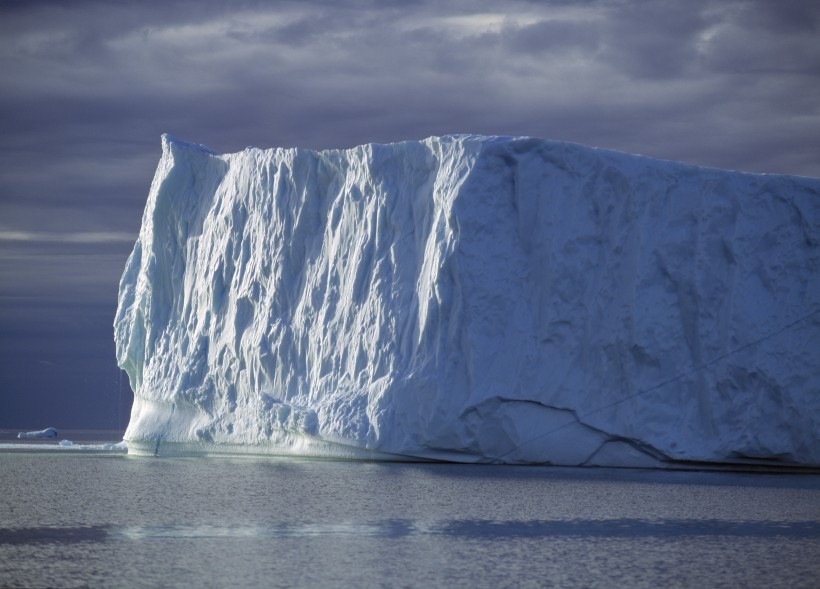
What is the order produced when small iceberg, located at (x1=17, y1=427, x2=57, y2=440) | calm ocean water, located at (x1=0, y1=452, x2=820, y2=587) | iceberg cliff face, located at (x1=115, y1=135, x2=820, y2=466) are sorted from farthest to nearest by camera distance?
small iceberg, located at (x1=17, y1=427, x2=57, y2=440), iceberg cliff face, located at (x1=115, y1=135, x2=820, y2=466), calm ocean water, located at (x1=0, y1=452, x2=820, y2=587)

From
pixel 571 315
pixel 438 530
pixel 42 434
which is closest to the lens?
pixel 438 530

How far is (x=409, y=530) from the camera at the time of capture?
888 centimetres

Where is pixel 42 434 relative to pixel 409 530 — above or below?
below

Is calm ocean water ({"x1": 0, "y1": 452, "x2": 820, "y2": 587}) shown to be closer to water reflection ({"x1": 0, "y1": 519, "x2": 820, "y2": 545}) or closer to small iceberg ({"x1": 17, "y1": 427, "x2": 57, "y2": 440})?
water reflection ({"x1": 0, "y1": 519, "x2": 820, "y2": 545})

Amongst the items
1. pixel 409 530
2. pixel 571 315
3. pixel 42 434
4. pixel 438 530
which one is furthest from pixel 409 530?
pixel 42 434

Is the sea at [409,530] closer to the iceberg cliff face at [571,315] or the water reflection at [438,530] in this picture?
the water reflection at [438,530]

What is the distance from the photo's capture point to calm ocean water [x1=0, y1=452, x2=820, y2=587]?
680cm

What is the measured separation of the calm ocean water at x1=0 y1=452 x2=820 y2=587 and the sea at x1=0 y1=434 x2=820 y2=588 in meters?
0.02

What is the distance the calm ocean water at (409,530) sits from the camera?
22.3 feet

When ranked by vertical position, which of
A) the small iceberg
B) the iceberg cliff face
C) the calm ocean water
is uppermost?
the iceberg cliff face

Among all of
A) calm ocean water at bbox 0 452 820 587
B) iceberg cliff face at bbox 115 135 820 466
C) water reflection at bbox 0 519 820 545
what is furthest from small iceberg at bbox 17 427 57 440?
water reflection at bbox 0 519 820 545

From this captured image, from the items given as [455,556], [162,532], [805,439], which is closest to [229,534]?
[162,532]

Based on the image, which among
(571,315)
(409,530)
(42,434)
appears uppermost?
(571,315)

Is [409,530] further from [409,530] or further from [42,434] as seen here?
[42,434]
